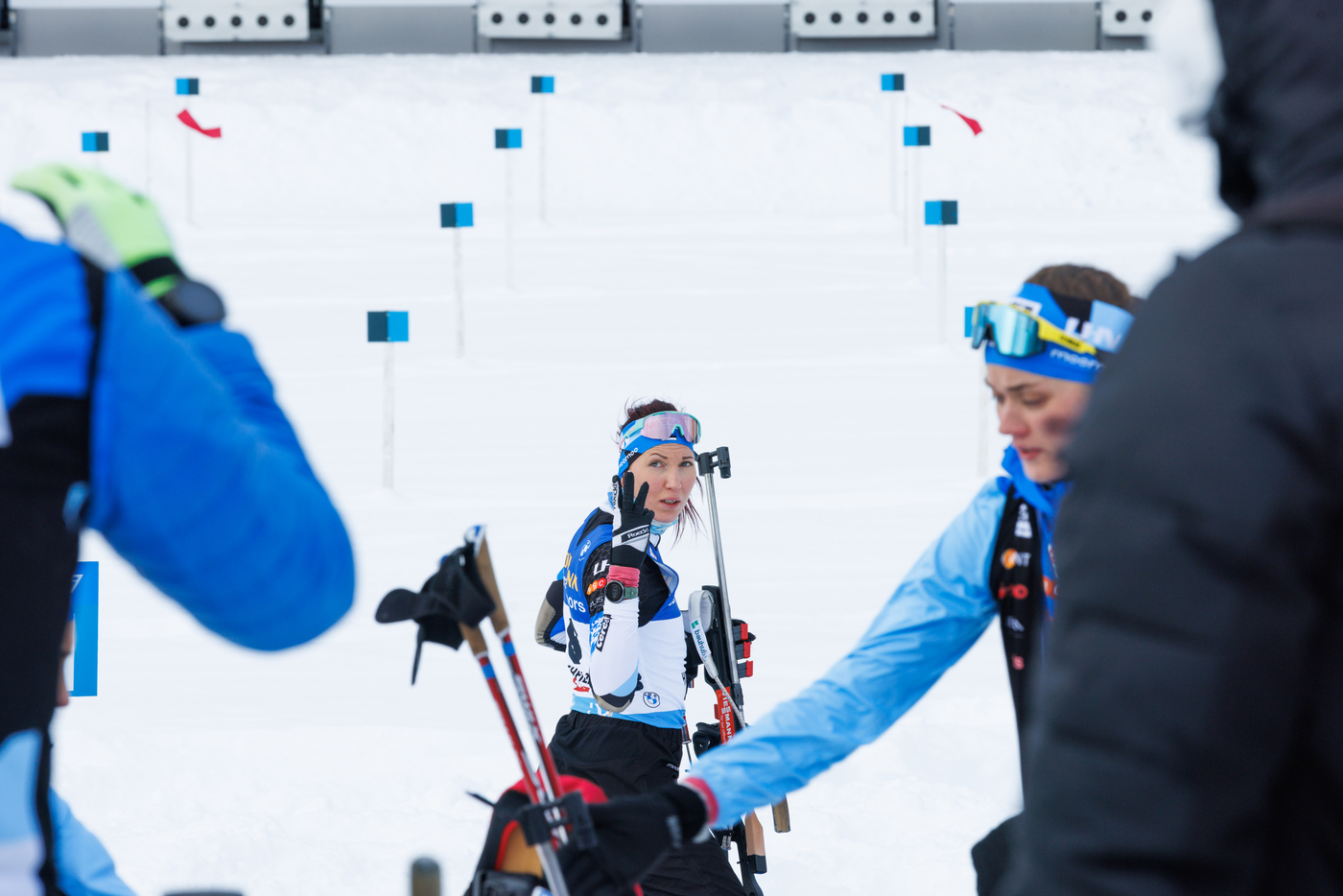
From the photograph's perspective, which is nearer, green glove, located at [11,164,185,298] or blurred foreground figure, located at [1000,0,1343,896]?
blurred foreground figure, located at [1000,0,1343,896]

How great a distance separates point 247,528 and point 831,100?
706 inches

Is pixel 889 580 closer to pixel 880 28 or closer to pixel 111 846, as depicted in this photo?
pixel 111 846

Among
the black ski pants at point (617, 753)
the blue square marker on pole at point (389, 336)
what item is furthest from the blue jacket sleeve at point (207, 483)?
the blue square marker on pole at point (389, 336)

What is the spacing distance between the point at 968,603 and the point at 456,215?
8455 mm

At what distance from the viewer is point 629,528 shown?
3887 mm

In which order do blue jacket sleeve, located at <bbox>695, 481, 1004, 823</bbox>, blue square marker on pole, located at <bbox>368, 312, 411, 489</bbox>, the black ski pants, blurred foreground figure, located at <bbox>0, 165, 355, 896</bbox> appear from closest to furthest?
blurred foreground figure, located at <bbox>0, 165, 355, 896</bbox>, blue jacket sleeve, located at <bbox>695, 481, 1004, 823</bbox>, the black ski pants, blue square marker on pole, located at <bbox>368, 312, 411, 489</bbox>

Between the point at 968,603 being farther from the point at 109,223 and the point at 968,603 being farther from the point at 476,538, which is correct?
the point at 109,223

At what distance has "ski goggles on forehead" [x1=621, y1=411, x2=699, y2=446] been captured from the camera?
A: 165 inches

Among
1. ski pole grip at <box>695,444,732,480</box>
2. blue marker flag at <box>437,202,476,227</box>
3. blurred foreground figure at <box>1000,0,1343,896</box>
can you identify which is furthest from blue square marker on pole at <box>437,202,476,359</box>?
blurred foreground figure at <box>1000,0,1343,896</box>

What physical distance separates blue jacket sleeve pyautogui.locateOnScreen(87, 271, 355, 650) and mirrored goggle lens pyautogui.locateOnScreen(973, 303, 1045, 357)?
1.22 m

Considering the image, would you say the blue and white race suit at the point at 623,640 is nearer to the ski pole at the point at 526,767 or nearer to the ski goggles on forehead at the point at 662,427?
the ski goggles on forehead at the point at 662,427

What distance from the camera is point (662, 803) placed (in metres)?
1.98

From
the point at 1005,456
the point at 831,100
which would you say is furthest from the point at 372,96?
the point at 1005,456

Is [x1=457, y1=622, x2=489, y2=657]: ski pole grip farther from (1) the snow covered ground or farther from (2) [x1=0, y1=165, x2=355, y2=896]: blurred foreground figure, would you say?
A: (1) the snow covered ground
